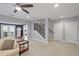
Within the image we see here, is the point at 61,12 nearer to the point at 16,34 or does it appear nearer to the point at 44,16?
the point at 44,16

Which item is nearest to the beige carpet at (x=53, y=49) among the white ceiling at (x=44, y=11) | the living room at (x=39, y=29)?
the living room at (x=39, y=29)

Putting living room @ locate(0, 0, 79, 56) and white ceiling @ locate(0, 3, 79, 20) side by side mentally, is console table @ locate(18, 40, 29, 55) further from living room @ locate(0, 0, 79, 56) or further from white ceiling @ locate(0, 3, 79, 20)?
white ceiling @ locate(0, 3, 79, 20)

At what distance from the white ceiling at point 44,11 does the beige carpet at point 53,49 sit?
561mm

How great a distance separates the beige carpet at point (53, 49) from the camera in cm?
163

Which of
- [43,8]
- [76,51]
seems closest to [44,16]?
[43,8]

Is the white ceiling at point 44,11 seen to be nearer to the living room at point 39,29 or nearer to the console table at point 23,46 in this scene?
the living room at point 39,29

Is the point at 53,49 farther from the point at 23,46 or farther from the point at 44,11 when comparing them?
the point at 44,11

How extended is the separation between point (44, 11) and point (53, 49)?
A: 31.0 inches

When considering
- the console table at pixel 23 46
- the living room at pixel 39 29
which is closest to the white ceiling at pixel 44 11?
the living room at pixel 39 29

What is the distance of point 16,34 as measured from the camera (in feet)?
5.49

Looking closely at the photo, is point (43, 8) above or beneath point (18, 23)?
above

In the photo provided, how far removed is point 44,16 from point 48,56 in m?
0.80

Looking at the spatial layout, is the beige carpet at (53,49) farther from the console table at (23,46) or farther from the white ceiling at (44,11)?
the white ceiling at (44,11)

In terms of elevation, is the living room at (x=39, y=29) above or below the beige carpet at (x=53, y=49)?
above
